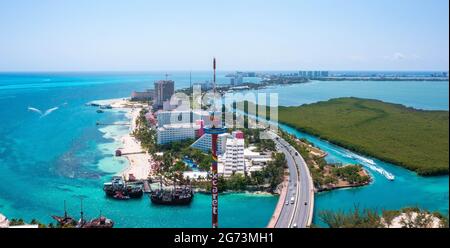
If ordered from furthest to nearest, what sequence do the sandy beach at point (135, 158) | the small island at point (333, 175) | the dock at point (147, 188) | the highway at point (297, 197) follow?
the sandy beach at point (135, 158) < the small island at point (333, 175) < the dock at point (147, 188) < the highway at point (297, 197)

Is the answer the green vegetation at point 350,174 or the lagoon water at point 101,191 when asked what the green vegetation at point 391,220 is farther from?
the green vegetation at point 350,174

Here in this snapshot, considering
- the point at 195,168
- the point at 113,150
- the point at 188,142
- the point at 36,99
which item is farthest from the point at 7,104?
the point at 195,168

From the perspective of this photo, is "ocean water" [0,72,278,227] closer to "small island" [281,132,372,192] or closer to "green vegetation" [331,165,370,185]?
"small island" [281,132,372,192]

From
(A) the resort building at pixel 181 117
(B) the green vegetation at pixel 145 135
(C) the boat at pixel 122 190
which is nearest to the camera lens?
(C) the boat at pixel 122 190

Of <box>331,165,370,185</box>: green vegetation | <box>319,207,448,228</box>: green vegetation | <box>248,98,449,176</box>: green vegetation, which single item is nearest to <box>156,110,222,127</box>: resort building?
<box>248,98,449,176</box>: green vegetation

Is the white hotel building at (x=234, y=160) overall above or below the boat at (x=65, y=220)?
above

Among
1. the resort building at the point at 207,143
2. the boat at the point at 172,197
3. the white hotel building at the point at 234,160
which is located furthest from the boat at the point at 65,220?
the resort building at the point at 207,143

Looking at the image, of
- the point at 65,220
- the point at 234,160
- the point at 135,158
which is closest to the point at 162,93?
the point at 135,158
